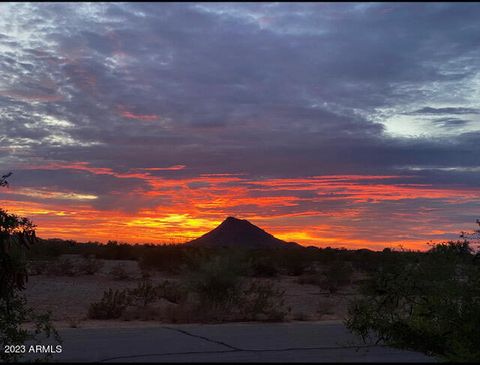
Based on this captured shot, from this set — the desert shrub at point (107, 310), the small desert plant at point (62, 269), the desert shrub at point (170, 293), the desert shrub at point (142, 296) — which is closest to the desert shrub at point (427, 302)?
the desert shrub at point (107, 310)

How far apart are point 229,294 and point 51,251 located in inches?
1140

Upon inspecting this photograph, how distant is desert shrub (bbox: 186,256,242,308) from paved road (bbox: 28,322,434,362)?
369cm

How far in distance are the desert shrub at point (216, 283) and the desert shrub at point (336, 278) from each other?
1528cm

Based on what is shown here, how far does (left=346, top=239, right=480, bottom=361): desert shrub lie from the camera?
10.1 metres

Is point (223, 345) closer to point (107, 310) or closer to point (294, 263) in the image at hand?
point (107, 310)

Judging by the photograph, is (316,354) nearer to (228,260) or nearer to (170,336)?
(170,336)

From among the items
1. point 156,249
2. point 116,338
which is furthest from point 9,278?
point 156,249

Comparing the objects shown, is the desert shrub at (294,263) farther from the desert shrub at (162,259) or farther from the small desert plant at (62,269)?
the small desert plant at (62,269)

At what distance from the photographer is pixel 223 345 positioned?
1204 centimetres

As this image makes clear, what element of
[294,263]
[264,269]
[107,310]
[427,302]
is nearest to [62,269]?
[264,269]

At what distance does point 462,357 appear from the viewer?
26.4 ft

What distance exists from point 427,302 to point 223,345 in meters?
4.06

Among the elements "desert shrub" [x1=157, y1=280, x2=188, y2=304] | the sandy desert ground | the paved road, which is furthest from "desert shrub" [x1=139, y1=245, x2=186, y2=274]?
the paved road

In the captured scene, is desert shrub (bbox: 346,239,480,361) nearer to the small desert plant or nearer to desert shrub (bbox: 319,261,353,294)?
desert shrub (bbox: 319,261,353,294)
